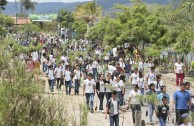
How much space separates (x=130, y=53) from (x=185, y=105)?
1775 centimetres

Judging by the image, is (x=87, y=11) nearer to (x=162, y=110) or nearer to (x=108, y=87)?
(x=108, y=87)

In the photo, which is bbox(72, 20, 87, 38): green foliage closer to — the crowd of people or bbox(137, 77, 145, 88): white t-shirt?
Result: the crowd of people

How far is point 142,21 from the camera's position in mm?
27203

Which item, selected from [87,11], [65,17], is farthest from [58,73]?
[87,11]

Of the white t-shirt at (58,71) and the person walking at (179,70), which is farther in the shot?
the person walking at (179,70)

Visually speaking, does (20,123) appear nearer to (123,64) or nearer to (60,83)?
(60,83)

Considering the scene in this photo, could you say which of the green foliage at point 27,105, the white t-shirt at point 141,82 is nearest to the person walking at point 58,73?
the white t-shirt at point 141,82

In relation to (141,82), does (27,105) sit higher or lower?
higher

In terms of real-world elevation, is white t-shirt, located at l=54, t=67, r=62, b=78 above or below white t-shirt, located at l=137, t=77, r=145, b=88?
below

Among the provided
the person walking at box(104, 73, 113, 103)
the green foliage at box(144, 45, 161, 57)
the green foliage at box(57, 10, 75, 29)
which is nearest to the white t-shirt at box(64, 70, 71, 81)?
the person walking at box(104, 73, 113, 103)

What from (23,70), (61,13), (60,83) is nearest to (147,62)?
(60,83)

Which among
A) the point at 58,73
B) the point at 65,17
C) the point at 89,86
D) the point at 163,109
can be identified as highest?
the point at 163,109

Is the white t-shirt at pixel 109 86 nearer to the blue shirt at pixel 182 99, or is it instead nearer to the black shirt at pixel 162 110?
the black shirt at pixel 162 110

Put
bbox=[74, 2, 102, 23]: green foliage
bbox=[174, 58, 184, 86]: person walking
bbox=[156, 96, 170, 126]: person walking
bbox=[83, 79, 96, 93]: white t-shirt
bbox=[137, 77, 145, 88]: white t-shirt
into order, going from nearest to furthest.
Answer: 1. bbox=[156, 96, 170, 126]: person walking
2. bbox=[83, 79, 96, 93]: white t-shirt
3. bbox=[137, 77, 145, 88]: white t-shirt
4. bbox=[174, 58, 184, 86]: person walking
5. bbox=[74, 2, 102, 23]: green foliage
